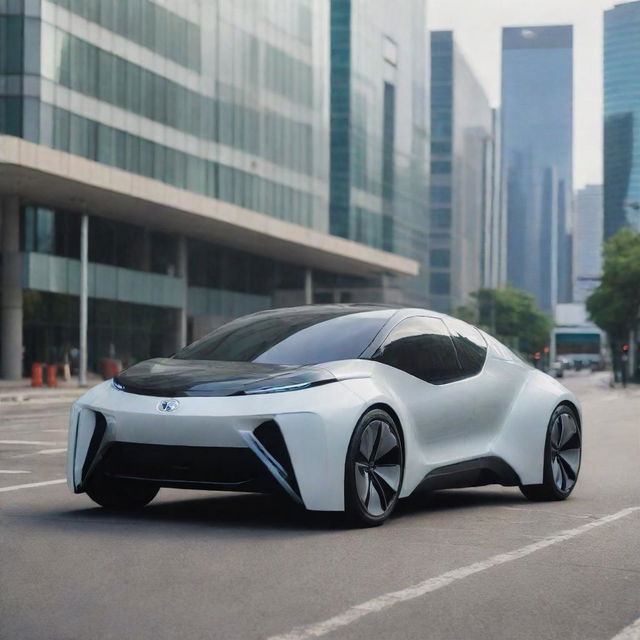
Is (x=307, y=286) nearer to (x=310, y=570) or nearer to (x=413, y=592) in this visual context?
(x=310, y=570)

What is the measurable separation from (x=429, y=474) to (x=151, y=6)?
158 ft

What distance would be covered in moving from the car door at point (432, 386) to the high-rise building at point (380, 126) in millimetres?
70572

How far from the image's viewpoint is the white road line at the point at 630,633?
4707 mm

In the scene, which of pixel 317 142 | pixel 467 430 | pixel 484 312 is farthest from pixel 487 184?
pixel 467 430

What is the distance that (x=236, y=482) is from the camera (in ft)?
23.6

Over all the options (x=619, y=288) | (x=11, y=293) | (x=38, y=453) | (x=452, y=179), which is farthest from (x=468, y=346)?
(x=452, y=179)

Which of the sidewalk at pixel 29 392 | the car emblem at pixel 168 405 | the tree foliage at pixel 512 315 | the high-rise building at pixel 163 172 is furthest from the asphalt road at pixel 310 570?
the tree foliage at pixel 512 315

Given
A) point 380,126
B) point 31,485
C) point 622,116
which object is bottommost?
point 31,485

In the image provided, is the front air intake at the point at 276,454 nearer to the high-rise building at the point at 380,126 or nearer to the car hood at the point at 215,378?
the car hood at the point at 215,378

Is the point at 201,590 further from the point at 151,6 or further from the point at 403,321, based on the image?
the point at 151,6

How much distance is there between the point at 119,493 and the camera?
26.3 ft

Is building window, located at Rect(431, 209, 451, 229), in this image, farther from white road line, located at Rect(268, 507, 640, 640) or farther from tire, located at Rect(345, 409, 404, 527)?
white road line, located at Rect(268, 507, 640, 640)

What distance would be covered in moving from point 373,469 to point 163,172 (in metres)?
48.9

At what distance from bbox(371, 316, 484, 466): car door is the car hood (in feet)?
2.37
